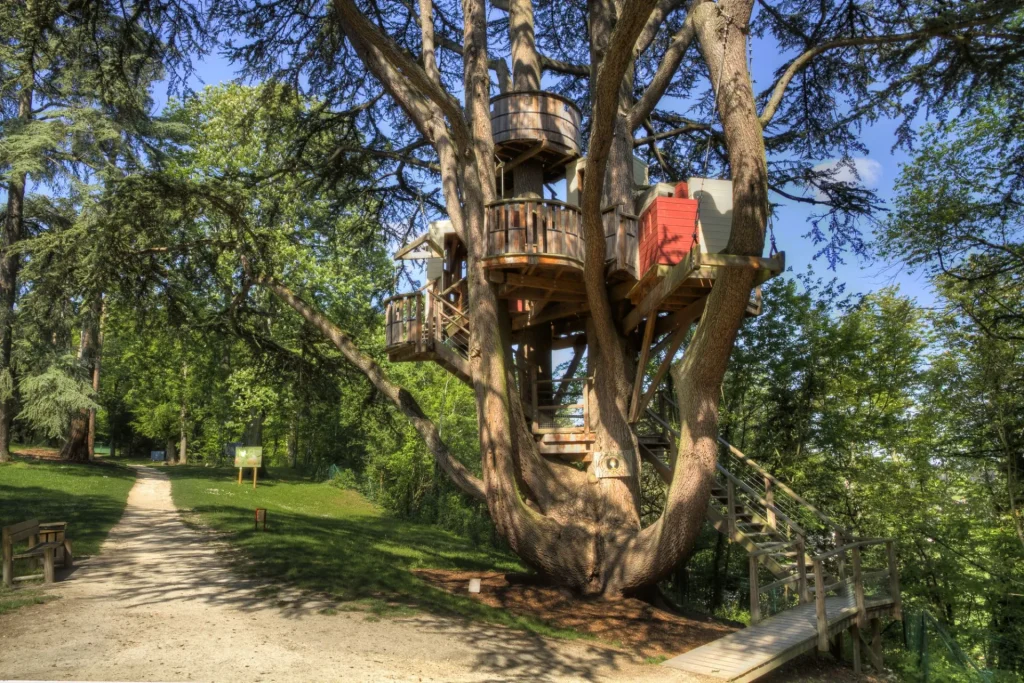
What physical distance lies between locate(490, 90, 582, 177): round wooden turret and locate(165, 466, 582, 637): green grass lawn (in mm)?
8030

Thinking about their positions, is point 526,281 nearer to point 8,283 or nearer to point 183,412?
point 8,283

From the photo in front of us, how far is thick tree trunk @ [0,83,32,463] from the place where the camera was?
24.1 metres

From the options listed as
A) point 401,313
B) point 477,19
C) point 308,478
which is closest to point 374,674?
point 401,313

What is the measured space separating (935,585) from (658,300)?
11.9 meters

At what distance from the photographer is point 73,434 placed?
1061 inches

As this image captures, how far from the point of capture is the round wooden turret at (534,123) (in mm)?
13023

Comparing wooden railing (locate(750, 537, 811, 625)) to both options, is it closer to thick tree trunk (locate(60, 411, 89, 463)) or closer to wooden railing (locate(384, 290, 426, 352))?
wooden railing (locate(384, 290, 426, 352))

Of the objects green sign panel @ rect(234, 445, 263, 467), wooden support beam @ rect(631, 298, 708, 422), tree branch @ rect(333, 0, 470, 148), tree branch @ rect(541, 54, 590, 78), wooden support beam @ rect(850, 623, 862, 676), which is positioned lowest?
wooden support beam @ rect(850, 623, 862, 676)

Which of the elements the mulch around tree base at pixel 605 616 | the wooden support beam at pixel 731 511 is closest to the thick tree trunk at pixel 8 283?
the mulch around tree base at pixel 605 616

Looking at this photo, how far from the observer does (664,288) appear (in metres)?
9.26

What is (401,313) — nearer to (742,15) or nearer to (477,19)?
(477,19)

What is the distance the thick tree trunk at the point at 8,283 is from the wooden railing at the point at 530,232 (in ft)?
69.6

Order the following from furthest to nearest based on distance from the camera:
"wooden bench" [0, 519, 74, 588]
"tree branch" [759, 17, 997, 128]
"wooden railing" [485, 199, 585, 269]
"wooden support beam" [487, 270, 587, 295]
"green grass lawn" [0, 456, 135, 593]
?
"green grass lawn" [0, 456, 135, 593] < "wooden support beam" [487, 270, 587, 295] < "wooden railing" [485, 199, 585, 269] < "wooden bench" [0, 519, 74, 588] < "tree branch" [759, 17, 997, 128]

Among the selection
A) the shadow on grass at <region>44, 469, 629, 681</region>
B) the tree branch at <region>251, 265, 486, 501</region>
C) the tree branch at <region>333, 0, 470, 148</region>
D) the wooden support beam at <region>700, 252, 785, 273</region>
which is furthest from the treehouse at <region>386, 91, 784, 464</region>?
the shadow on grass at <region>44, 469, 629, 681</region>
